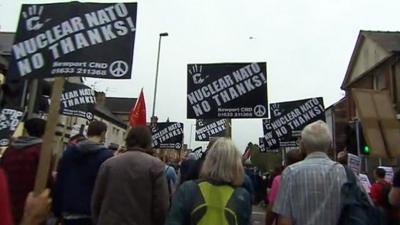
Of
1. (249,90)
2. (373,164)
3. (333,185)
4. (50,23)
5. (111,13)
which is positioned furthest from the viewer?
(373,164)

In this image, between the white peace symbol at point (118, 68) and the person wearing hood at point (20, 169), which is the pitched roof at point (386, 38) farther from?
the person wearing hood at point (20, 169)

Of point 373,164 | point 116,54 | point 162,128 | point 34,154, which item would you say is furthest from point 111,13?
point 373,164

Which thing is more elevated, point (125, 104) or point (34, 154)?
point (125, 104)

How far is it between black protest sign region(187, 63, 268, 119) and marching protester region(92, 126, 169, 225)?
488 cm

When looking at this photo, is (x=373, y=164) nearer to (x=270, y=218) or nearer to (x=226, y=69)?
(x=226, y=69)

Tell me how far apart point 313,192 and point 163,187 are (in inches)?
62.4

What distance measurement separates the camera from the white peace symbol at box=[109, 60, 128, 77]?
4941 mm

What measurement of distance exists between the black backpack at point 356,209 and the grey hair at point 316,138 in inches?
14.9

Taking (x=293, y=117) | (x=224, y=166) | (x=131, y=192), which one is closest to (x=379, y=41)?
(x=293, y=117)

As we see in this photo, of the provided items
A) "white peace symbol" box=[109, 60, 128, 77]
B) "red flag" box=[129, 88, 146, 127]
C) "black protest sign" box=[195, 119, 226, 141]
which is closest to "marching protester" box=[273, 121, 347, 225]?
"white peace symbol" box=[109, 60, 128, 77]

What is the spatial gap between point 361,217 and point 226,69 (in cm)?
667

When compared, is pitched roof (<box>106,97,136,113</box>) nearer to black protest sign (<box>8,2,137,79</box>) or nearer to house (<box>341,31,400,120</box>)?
house (<box>341,31,400,120</box>)

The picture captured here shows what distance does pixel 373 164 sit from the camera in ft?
98.7

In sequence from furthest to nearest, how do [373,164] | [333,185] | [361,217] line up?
[373,164], [333,185], [361,217]
